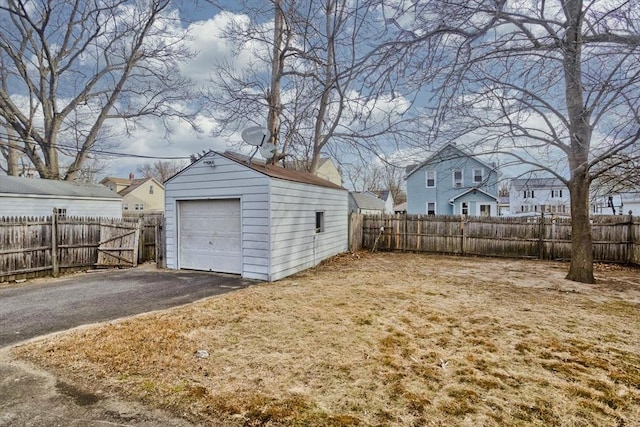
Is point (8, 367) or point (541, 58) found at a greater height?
point (541, 58)

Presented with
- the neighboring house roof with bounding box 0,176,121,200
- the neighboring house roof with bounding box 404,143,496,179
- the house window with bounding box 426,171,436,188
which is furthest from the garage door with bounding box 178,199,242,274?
the house window with bounding box 426,171,436,188

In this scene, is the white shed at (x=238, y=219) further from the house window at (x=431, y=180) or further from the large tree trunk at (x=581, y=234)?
the house window at (x=431, y=180)

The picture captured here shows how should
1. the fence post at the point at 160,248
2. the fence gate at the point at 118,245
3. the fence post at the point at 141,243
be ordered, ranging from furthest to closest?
the fence post at the point at 141,243, the fence gate at the point at 118,245, the fence post at the point at 160,248

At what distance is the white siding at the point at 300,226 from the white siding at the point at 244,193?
21 cm

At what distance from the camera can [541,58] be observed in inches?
163

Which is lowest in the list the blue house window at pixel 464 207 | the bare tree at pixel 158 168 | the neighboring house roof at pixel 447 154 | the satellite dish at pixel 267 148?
the blue house window at pixel 464 207

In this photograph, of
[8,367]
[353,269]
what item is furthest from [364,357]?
[353,269]

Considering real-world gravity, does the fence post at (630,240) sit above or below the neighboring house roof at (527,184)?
below

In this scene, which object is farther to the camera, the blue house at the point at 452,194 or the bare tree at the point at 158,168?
the bare tree at the point at 158,168

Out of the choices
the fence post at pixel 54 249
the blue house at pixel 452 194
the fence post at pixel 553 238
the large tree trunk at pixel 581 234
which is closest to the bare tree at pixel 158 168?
the blue house at pixel 452 194

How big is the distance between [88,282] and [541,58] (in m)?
8.80

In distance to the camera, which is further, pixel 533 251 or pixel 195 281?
pixel 533 251

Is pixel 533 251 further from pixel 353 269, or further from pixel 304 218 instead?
pixel 304 218

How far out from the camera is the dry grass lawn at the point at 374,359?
7.77ft
